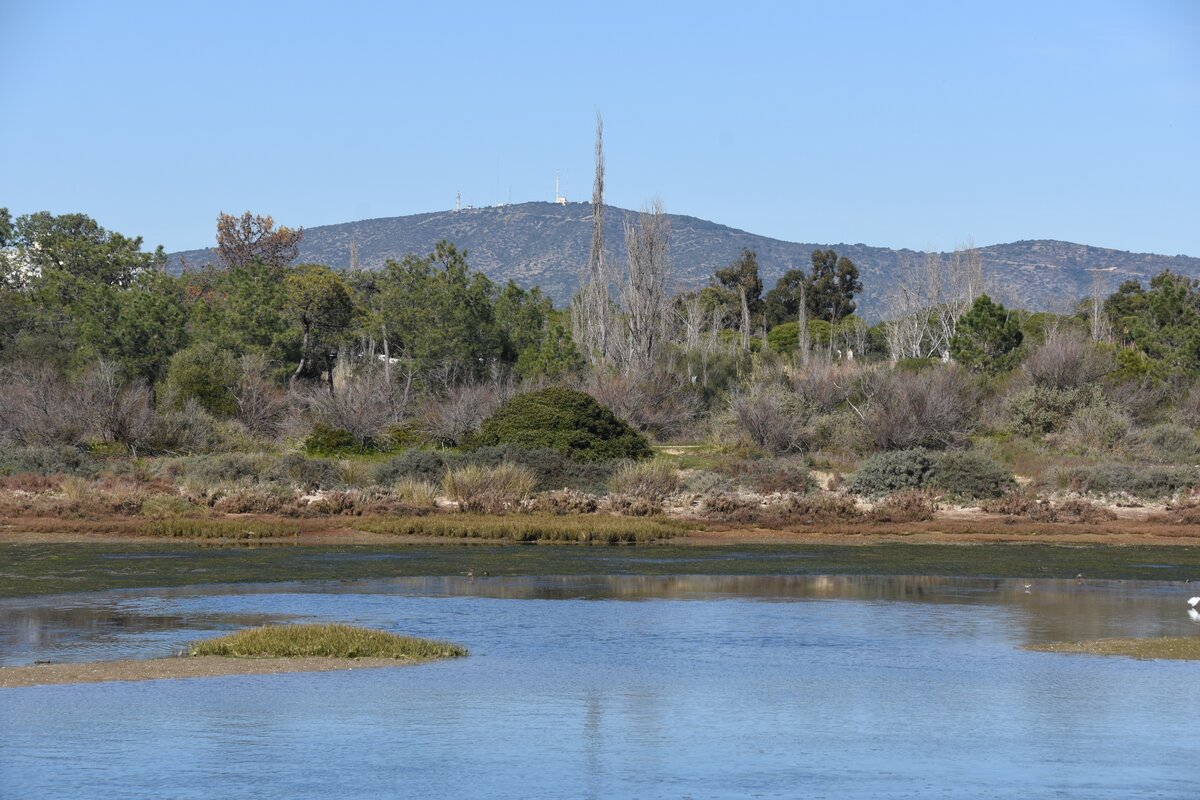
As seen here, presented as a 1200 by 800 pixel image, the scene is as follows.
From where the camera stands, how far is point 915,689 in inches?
594

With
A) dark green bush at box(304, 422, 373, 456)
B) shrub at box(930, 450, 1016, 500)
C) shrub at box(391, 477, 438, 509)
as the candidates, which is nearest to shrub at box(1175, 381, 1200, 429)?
shrub at box(930, 450, 1016, 500)

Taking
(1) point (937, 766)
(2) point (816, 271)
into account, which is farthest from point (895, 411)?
(2) point (816, 271)

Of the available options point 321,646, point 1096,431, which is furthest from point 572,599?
point 1096,431

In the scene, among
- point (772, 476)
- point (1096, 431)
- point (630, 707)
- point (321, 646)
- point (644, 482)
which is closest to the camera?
point (630, 707)

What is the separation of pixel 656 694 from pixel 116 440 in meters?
31.6

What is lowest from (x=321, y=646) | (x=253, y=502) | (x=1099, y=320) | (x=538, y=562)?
(x=321, y=646)

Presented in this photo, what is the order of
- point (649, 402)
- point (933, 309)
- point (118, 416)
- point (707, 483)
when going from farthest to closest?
point (933, 309)
point (649, 402)
point (118, 416)
point (707, 483)

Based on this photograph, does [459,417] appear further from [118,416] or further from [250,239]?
[250,239]

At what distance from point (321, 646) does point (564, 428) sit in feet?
77.5

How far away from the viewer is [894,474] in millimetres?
A: 36188

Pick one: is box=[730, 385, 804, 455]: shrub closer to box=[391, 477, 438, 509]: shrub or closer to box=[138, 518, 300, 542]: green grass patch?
box=[391, 477, 438, 509]: shrub

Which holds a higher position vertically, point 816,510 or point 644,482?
point 644,482

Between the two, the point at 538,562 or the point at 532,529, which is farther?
the point at 532,529

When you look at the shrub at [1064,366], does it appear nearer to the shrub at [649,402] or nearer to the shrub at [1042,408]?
the shrub at [1042,408]
